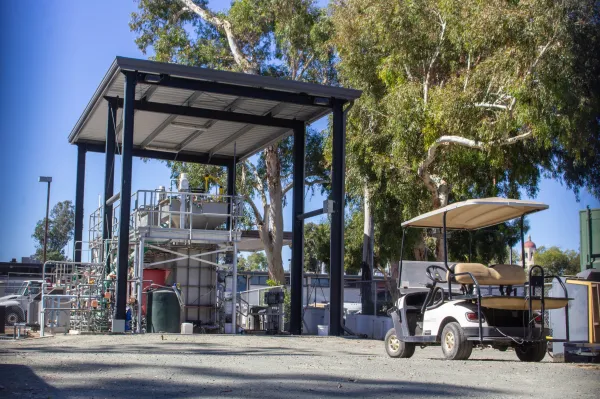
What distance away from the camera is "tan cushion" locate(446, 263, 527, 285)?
1173 cm

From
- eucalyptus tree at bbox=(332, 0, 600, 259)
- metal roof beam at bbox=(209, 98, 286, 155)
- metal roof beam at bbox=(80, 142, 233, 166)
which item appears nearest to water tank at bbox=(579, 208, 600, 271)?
eucalyptus tree at bbox=(332, 0, 600, 259)

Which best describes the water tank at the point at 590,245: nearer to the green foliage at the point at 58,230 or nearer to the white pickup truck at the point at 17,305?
the white pickup truck at the point at 17,305

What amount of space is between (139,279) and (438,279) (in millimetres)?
10920

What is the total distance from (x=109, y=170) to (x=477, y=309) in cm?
1659

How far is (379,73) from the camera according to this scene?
86.1ft

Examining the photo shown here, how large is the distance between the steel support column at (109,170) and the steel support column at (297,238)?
563cm

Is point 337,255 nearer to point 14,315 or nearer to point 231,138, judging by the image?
point 231,138

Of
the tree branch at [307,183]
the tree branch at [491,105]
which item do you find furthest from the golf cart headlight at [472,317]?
the tree branch at [307,183]

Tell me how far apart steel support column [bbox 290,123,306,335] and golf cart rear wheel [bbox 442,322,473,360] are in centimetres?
1175

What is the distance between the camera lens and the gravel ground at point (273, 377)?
7.72 metres

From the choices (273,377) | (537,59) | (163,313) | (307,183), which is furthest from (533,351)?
(307,183)

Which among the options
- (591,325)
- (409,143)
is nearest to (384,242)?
(409,143)

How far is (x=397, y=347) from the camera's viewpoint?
13.0 m

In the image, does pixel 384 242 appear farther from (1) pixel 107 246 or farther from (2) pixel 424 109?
(1) pixel 107 246
